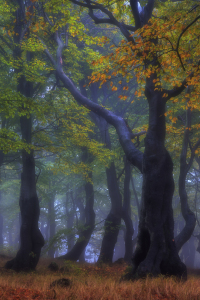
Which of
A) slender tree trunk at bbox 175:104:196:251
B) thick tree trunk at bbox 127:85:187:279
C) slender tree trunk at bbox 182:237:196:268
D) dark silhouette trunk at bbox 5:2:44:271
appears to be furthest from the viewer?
slender tree trunk at bbox 182:237:196:268

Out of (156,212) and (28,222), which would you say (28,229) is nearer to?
(28,222)

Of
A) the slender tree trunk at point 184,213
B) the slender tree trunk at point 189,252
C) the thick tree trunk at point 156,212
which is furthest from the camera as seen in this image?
the slender tree trunk at point 189,252

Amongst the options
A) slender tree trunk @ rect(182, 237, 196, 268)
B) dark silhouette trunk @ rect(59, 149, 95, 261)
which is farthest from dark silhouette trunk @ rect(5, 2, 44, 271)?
slender tree trunk @ rect(182, 237, 196, 268)

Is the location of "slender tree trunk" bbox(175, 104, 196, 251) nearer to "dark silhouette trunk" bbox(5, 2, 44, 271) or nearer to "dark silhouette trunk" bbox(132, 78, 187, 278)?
"dark silhouette trunk" bbox(132, 78, 187, 278)

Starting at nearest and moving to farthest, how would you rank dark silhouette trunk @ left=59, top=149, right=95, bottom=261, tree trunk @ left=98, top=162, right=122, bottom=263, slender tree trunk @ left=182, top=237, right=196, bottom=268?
tree trunk @ left=98, top=162, right=122, bottom=263, dark silhouette trunk @ left=59, top=149, right=95, bottom=261, slender tree trunk @ left=182, top=237, right=196, bottom=268

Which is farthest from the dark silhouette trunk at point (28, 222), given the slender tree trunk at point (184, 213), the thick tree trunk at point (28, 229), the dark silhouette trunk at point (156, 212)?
the slender tree trunk at point (184, 213)

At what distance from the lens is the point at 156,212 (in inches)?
227

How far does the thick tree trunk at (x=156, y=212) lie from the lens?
5461 millimetres

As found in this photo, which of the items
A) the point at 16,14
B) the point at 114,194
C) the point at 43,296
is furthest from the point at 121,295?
the point at 16,14

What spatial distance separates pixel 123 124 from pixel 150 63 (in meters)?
2.31

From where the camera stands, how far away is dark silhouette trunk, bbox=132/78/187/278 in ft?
17.9

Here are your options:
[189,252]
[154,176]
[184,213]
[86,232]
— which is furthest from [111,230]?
[189,252]

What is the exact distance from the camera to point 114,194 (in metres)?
13.2

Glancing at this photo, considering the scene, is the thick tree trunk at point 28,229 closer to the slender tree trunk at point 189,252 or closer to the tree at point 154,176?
the tree at point 154,176
